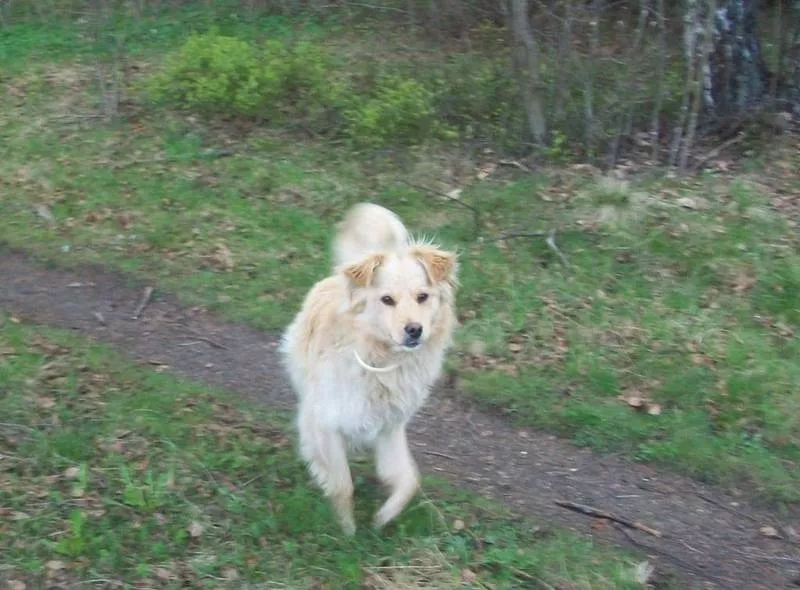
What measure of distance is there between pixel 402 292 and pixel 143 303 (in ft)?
Answer: 10.5

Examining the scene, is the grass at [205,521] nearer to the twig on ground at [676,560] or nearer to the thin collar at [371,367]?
the twig on ground at [676,560]

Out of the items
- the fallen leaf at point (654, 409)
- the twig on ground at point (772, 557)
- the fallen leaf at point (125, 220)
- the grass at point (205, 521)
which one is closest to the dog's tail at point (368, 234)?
the grass at point (205, 521)

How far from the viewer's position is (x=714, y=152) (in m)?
8.20

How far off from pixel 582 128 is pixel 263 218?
286 centimetres

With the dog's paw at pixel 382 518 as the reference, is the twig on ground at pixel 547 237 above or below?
above

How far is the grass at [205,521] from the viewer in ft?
13.7

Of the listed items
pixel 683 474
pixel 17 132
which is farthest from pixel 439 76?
pixel 683 474

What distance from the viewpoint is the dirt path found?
15.0 ft

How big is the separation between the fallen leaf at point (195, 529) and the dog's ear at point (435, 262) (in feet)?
5.12

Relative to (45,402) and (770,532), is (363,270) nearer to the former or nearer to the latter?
(45,402)

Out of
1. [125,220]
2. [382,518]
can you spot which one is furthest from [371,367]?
[125,220]

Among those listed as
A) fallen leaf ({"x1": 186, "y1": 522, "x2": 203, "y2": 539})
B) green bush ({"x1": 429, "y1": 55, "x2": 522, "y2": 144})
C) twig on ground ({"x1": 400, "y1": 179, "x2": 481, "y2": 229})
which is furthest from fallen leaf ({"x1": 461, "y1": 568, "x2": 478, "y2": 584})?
green bush ({"x1": 429, "y1": 55, "x2": 522, "y2": 144})

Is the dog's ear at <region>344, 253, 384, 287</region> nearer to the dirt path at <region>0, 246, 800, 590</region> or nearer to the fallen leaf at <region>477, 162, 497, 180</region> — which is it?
the dirt path at <region>0, 246, 800, 590</region>

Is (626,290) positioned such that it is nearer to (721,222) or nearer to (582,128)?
Answer: (721,222)
